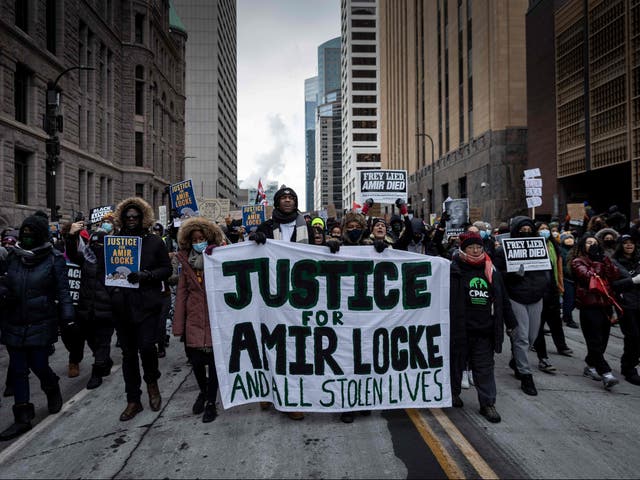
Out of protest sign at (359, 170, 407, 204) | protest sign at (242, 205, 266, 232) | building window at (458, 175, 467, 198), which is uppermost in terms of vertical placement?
building window at (458, 175, 467, 198)

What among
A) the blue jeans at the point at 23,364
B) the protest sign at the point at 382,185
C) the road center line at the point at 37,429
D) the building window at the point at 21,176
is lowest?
the road center line at the point at 37,429

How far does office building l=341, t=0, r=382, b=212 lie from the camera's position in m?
97.4

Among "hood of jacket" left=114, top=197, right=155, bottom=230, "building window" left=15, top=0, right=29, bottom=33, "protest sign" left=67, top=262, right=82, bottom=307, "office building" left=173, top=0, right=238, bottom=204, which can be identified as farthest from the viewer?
"office building" left=173, top=0, right=238, bottom=204

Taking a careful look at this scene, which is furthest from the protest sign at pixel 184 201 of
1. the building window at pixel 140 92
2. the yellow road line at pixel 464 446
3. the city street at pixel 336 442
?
the building window at pixel 140 92

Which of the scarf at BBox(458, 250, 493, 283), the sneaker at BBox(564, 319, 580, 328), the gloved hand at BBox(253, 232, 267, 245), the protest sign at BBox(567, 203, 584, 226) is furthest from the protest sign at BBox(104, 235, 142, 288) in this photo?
the protest sign at BBox(567, 203, 584, 226)

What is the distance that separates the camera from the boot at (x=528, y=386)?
209 inches

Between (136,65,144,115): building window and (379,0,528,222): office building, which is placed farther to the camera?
(136,65,144,115): building window

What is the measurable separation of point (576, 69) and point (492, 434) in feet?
91.6

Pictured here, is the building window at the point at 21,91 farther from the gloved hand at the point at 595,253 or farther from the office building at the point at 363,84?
the office building at the point at 363,84

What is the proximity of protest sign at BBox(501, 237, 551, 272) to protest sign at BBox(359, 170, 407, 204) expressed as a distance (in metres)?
5.89

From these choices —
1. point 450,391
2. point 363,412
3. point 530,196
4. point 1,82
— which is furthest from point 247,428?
point 1,82

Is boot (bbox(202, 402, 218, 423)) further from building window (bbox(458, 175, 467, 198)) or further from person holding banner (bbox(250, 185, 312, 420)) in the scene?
building window (bbox(458, 175, 467, 198))

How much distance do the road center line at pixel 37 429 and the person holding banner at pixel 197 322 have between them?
1.46 m

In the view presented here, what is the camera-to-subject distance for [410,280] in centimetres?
479
